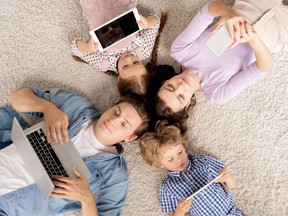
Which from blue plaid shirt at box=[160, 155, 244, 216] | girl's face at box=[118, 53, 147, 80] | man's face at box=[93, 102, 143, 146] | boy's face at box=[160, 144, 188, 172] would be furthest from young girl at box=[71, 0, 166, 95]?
blue plaid shirt at box=[160, 155, 244, 216]

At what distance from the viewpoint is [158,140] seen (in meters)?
1.29

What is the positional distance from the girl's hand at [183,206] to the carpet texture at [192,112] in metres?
0.14

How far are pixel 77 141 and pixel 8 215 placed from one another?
358mm

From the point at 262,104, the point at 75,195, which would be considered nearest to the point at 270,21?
the point at 262,104

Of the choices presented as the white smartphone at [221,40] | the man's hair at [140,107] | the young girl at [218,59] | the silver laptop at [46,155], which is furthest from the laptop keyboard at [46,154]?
the white smartphone at [221,40]

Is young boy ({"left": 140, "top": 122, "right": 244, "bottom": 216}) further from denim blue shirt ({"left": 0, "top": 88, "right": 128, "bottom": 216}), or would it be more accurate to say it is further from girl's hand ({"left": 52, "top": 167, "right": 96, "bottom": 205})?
girl's hand ({"left": 52, "top": 167, "right": 96, "bottom": 205})

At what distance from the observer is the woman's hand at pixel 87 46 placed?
1320 mm

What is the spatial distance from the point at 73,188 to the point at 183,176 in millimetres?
428

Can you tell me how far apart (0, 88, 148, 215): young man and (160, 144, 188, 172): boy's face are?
0.42 feet

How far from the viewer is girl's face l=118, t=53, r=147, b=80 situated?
132 cm

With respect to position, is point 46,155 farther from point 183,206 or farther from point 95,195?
point 183,206

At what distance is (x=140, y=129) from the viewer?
132 cm

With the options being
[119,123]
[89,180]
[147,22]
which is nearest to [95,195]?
[89,180]

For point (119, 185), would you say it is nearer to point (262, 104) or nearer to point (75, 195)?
point (75, 195)
